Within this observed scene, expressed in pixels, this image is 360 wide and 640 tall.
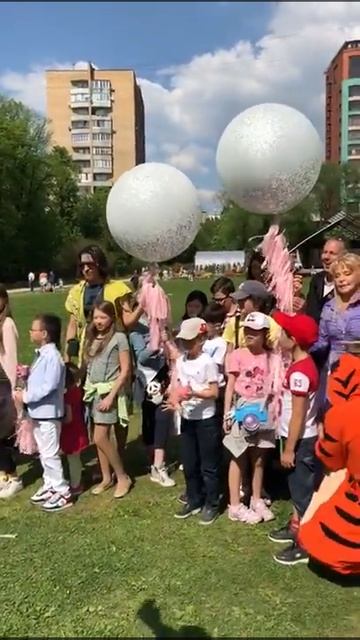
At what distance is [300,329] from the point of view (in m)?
3.83

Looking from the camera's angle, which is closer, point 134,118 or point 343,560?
point 343,560

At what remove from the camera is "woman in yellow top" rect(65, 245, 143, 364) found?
16.1ft

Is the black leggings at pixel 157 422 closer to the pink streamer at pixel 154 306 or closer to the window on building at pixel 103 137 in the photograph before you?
the pink streamer at pixel 154 306

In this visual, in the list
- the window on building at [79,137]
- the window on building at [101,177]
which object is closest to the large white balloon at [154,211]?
the window on building at [101,177]

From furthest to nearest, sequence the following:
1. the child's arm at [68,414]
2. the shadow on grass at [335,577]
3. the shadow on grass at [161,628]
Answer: the child's arm at [68,414]
the shadow on grass at [335,577]
the shadow on grass at [161,628]

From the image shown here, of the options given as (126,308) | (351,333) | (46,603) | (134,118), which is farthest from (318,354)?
(134,118)

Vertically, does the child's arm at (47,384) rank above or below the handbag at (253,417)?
above

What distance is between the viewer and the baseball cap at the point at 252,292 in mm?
4441

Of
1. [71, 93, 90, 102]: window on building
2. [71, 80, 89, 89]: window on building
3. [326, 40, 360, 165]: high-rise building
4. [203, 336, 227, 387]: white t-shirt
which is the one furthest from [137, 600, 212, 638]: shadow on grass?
[71, 80, 89, 89]: window on building

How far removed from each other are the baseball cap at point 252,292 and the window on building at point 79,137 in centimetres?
10132

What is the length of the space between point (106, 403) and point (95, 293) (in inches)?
33.2

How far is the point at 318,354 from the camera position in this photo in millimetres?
4070

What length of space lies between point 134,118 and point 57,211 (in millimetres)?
45688

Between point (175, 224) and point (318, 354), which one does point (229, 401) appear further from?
point (175, 224)
